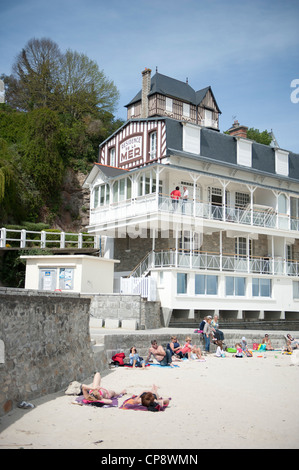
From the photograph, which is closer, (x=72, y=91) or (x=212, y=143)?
(x=212, y=143)

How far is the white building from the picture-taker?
19.8m

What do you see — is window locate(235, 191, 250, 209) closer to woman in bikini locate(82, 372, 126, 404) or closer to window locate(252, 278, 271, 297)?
window locate(252, 278, 271, 297)

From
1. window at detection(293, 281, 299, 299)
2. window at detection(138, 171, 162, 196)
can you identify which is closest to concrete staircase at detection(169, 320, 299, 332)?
window at detection(293, 281, 299, 299)

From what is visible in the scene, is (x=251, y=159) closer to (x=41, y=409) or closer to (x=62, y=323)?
(x=62, y=323)

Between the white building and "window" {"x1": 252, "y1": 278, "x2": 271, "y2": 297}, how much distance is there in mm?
46

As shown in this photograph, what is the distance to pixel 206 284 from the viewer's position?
1994 centimetres

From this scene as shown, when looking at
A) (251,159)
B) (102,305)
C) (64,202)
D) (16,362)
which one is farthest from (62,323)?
(64,202)

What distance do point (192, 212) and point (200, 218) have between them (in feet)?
1.42

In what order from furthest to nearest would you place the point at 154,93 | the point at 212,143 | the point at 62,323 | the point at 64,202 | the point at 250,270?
the point at 154,93 < the point at 64,202 < the point at 212,143 < the point at 250,270 < the point at 62,323

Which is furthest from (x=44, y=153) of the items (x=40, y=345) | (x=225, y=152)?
(x=40, y=345)

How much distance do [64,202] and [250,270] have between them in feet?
45.3

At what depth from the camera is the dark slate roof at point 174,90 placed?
37.0 metres

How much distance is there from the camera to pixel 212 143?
23.9 meters

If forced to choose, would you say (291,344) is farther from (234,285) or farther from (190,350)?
(190,350)
